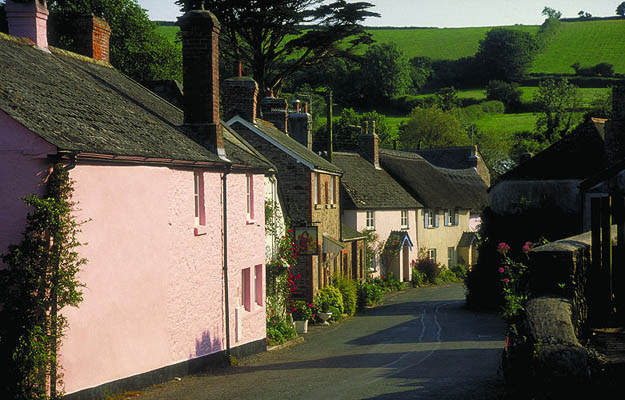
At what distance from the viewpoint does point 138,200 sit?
14.2m

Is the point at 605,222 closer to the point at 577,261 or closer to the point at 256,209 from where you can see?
the point at 577,261

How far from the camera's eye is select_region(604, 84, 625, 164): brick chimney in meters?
29.0

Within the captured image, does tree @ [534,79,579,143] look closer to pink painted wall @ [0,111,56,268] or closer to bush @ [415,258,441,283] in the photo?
bush @ [415,258,441,283]

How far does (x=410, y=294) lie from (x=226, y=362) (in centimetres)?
2502

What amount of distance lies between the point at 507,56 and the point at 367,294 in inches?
3268

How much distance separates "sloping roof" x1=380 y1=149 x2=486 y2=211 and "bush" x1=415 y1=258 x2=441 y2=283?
3.81 m

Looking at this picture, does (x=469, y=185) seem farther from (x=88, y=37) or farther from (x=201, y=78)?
(x=201, y=78)

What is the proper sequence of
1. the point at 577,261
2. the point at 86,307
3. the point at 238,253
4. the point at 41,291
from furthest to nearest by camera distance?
the point at 238,253, the point at 86,307, the point at 41,291, the point at 577,261

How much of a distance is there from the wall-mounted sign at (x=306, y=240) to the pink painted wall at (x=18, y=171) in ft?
53.1

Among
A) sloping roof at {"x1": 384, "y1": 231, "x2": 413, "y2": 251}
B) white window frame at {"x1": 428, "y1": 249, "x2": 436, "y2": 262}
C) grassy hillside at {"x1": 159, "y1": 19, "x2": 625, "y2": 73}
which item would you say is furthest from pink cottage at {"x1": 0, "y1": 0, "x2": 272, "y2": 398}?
grassy hillside at {"x1": 159, "y1": 19, "x2": 625, "y2": 73}

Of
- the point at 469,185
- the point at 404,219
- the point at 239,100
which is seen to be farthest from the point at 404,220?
the point at 239,100

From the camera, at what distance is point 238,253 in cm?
1955

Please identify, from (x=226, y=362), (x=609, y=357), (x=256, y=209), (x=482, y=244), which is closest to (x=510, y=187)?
(x=482, y=244)

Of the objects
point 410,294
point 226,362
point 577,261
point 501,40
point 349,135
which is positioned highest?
point 501,40
